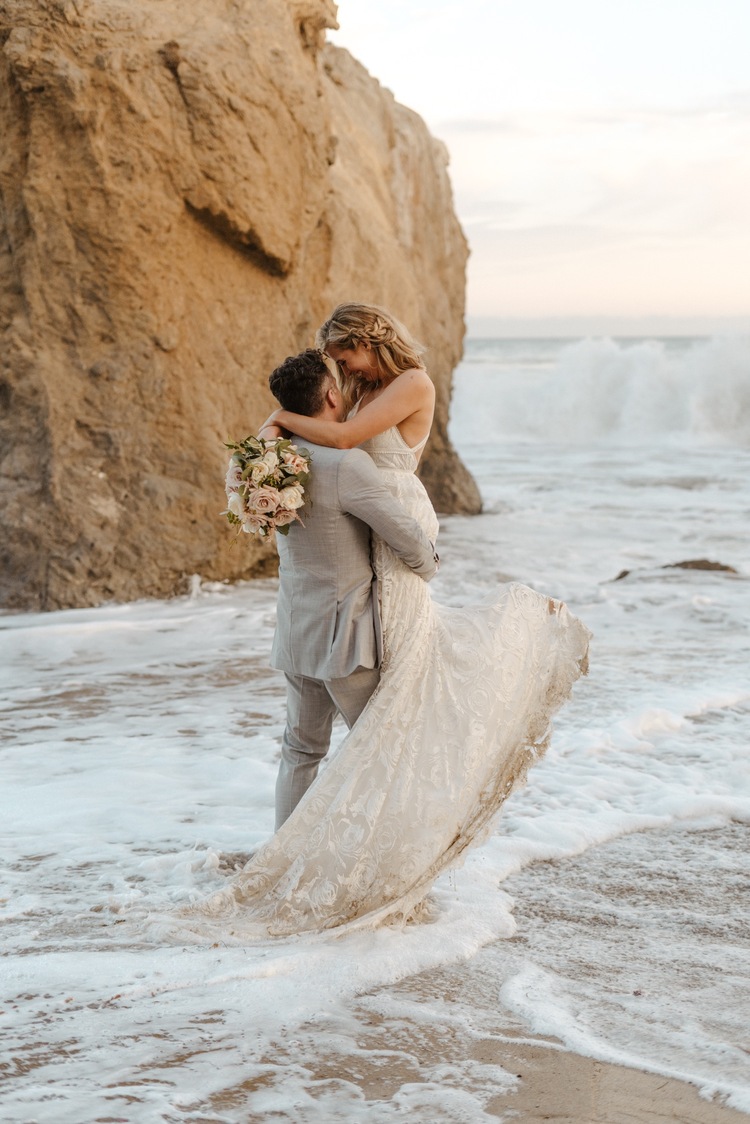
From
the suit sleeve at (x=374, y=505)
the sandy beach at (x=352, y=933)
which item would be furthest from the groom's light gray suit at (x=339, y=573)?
the sandy beach at (x=352, y=933)

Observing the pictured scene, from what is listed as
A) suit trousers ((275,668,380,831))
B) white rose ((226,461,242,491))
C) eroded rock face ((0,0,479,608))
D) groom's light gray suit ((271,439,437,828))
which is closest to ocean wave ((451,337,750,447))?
eroded rock face ((0,0,479,608))

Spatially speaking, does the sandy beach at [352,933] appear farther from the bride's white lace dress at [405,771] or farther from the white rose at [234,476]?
the white rose at [234,476]

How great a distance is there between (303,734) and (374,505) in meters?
0.90

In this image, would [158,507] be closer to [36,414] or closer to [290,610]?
[36,414]

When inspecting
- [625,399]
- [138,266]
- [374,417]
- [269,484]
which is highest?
[625,399]

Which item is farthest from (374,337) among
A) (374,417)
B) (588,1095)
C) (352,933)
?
(588,1095)

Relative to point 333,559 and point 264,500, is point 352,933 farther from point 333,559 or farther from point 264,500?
point 264,500

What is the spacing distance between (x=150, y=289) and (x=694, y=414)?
23.5m

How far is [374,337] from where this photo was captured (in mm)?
4164

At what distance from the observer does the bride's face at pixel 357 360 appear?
13.8 feet

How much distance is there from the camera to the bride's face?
4.21m

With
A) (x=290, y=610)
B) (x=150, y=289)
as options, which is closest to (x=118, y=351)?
(x=150, y=289)

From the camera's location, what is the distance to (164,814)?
17.6 feet

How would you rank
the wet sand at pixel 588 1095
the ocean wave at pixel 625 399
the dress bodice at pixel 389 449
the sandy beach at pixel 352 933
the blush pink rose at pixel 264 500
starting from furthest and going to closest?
1. the ocean wave at pixel 625 399
2. the dress bodice at pixel 389 449
3. the blush pink rose at pixel 264 500
4. the sandy beach at pixel 352 933
5. the wet sand at pixel 588 1095
